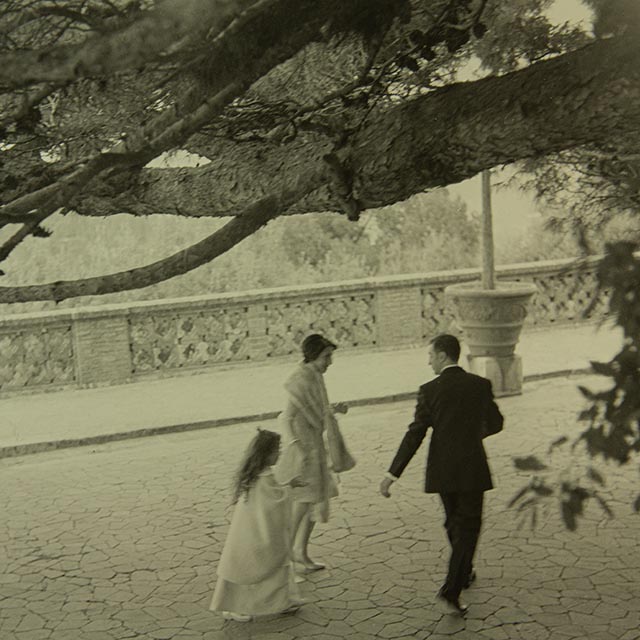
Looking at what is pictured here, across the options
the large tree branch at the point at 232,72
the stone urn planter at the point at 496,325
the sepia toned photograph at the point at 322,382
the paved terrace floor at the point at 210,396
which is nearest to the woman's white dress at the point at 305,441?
the sepia toned photograph at the point at 322,382

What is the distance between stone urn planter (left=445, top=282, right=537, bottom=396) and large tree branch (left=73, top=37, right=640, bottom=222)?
23.6 ft

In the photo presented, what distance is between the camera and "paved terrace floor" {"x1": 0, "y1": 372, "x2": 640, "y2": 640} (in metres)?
6.53

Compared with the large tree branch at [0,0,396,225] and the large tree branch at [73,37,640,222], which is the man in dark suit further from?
the large tree branch at [0,0,396,225]

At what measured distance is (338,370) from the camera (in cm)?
1527

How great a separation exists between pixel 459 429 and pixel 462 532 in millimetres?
640

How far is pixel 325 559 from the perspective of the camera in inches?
305

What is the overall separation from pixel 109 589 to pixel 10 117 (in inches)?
162

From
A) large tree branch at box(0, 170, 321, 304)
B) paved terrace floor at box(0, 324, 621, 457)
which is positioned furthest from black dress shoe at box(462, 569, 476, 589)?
paved terrace floor at box(0, 324, 621, 457)

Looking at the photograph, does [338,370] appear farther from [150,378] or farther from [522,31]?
[522,31]

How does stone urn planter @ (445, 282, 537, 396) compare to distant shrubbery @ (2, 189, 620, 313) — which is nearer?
stone urn planter @ (445, 282, 537, 396)

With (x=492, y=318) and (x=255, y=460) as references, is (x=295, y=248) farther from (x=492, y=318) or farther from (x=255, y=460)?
(x=255, y=460)

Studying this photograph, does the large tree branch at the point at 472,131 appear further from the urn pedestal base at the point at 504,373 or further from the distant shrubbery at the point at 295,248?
the distant shrubbery at the point at 295,248

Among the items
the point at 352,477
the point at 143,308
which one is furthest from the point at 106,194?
the point at 143,308

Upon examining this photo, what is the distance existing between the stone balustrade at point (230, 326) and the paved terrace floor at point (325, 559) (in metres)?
3.76
